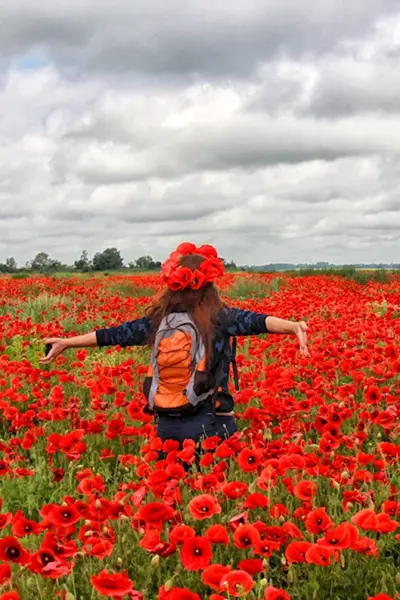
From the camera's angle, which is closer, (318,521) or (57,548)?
(57,548)

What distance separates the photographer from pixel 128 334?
4.78m

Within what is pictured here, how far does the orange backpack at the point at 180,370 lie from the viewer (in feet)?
14.3

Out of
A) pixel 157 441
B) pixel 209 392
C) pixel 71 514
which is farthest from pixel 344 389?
pixel 71 514

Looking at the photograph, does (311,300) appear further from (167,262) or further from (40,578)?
(40,578)

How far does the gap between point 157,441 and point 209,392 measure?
0.95 meters

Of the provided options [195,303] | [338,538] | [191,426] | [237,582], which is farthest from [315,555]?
[195,303]

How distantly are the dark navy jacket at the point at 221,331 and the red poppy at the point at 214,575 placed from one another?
7.17ft

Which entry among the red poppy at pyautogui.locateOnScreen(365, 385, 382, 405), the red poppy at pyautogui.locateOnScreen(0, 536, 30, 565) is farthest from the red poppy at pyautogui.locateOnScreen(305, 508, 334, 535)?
the red poppy at pyautogui.locateOnScreen(365, 385, 382, 405)

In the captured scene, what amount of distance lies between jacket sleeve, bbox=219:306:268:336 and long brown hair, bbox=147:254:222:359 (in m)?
0.07

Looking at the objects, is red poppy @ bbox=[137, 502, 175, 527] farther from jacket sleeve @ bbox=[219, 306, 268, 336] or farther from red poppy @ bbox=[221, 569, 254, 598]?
jacket sleeve @ bbox=[219, 306, 268, 336]

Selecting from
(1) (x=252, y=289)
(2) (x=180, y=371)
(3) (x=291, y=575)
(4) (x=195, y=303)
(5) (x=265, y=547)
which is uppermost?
(4) (x=195, y=303)

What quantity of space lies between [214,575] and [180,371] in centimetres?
219

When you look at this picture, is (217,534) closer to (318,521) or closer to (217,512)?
(217,512)

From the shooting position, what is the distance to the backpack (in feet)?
14.3
